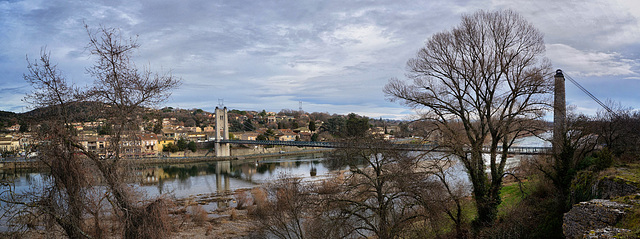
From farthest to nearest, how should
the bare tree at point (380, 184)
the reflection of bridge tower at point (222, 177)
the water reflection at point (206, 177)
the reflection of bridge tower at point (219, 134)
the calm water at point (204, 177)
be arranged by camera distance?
1. the reflection of bridge tower at point (219, 134)
2. the reflection of bridge tower at point (222, 177)
3. the water reflection at point (206, 177)
4. the calm water at point (204, 177)
5. the bare tree at point (380, 184)

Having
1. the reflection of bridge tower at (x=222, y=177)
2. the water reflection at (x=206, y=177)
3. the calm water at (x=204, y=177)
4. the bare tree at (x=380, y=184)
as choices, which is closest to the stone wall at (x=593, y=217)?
the bare tree at (x=380, y=184)

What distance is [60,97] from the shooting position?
4758 mm

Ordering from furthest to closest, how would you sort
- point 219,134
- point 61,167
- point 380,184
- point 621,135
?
point 219,134 < point 621,135 < point 380,184 < point 61,167

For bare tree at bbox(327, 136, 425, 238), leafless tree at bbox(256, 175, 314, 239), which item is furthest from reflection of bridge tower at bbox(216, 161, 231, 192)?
bare tree at bbox(327, 136, 425, 238)

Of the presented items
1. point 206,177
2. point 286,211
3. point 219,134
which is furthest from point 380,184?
point 219,134

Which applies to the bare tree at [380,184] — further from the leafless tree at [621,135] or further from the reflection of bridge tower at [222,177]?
the reflection of bridge tower at [222,177]

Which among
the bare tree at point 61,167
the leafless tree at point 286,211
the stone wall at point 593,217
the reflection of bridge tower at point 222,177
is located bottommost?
the reflection of bridge tower at point 222,177

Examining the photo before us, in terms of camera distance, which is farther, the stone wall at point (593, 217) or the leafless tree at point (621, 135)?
the leafless tree at point (621, 135)

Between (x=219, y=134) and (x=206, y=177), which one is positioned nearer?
(x=206, y=177)

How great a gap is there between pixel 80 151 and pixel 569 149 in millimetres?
11758

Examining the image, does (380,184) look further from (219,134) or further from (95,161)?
(219,134)

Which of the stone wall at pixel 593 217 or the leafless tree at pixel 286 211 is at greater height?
the stone wall at pixel 593 217

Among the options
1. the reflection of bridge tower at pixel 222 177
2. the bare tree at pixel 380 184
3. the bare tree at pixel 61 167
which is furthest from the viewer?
the reflection of bridge tower at pixel 222 177

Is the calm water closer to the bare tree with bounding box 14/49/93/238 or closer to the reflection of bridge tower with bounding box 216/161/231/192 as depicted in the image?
the reflection of bridge tower with bounding box 216/161/231/192
